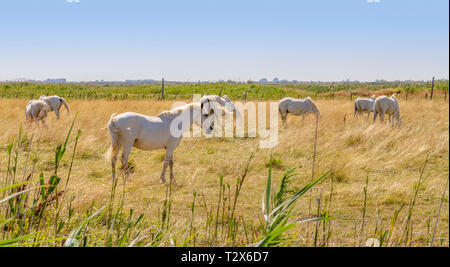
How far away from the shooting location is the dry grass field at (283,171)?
4.10m

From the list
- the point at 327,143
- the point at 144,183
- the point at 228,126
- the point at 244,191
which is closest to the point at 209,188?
the point at 244,191

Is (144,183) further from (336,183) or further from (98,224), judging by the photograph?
(336,183)

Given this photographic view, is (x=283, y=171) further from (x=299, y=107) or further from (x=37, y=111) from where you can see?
(x=37, y=111)

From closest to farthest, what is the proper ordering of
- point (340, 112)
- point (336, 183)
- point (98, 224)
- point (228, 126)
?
point (98, 224) → point (336, 183) → point (228, 126) → point (340, 112)

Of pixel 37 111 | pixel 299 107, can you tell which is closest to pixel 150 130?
pixel 37 111

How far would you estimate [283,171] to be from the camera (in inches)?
276

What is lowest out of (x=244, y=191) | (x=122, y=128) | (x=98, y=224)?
(x=244, y=191)

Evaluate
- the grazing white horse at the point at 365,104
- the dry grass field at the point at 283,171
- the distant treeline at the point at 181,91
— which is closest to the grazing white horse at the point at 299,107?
the dry grass field at the point at 283,171

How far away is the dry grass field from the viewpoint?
4098 millimetres

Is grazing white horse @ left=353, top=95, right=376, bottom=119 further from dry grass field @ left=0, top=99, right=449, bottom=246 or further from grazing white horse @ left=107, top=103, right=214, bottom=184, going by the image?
grazing white horse @ left=107, top=103, right=214, bottom=184

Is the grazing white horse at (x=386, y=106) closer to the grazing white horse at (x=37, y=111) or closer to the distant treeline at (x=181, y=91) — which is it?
the distant treeline at (x=181, y=91)

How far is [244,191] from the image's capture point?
18.8 ft

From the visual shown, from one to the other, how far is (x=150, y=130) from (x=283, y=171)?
2.56m
